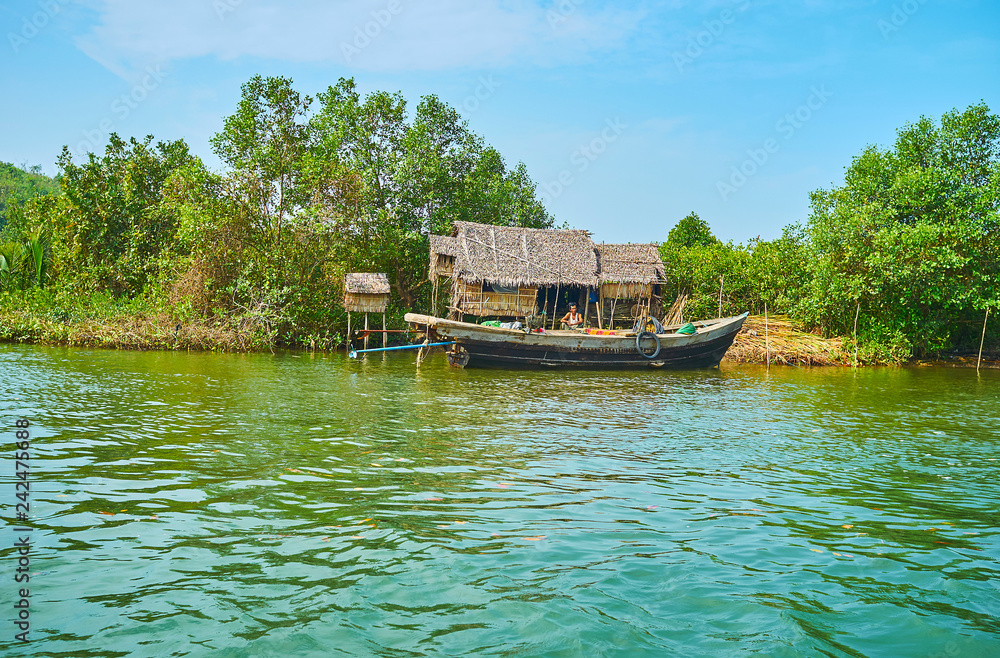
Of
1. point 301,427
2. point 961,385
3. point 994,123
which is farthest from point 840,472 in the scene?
point 994,123

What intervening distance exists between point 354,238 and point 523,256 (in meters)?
6.95

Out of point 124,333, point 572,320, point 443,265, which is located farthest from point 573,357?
point 124,333

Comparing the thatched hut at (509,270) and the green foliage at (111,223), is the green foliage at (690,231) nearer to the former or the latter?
the thatched hut at (509,270)

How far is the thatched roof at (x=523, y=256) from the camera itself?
23.2 m

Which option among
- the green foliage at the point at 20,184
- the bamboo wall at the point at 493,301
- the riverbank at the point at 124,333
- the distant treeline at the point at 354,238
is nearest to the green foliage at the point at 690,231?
the distant treeline at the point at 354,238

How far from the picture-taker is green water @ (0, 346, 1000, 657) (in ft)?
12.6

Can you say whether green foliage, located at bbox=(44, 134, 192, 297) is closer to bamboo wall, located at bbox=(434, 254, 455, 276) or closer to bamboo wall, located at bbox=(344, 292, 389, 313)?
bamboo wall, located at bbox=(344, 292, 389, 313)

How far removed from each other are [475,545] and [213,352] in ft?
58.9

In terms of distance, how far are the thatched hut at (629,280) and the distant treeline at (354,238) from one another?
1.61 metres

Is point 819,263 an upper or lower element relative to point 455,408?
upper

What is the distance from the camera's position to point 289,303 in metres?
23.3

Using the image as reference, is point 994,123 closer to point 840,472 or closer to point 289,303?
point 840,472

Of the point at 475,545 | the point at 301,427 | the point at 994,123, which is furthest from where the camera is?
the point at 994,123

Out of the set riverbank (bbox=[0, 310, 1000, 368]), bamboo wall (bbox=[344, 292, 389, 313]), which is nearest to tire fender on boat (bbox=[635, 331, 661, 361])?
riverbank (bbox=[0, 310, 1000, 368])
